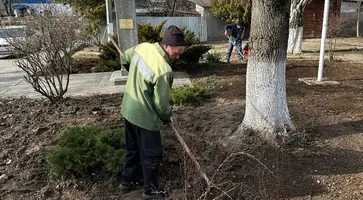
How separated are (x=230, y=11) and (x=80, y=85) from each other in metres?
16.0

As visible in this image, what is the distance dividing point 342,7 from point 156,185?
27874 mm

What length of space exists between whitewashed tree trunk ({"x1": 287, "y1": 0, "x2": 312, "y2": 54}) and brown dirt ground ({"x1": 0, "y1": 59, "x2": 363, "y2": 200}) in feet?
28.0

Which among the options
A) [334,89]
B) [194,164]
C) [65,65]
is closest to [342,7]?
[334,89]

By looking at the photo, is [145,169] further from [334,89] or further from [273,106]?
[334,89]

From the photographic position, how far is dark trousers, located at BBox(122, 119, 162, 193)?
3.06m

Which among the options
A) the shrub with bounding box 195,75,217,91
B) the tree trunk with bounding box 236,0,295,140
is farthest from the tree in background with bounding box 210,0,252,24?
the tree trunk with bounding box 236,0,295,140

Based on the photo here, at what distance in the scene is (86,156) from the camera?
3.52m

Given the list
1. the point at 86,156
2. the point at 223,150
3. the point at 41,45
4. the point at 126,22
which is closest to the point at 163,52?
the point at 86,156

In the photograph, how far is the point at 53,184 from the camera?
3.49 m

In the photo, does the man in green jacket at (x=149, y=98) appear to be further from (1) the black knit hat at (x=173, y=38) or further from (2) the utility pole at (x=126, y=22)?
(2) the utility pole at (x=126, y=22)

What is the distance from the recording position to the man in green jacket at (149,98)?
2.79m

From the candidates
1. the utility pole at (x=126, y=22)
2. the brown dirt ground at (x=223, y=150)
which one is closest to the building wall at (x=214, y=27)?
the utility pole at (x=126, y=22)

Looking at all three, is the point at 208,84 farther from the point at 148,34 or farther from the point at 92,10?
the point at 92,10

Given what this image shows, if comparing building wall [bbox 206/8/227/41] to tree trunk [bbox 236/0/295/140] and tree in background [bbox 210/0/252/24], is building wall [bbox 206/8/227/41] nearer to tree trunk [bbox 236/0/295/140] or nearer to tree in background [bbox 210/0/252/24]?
tree in background [bbox 210/0/252/24]
